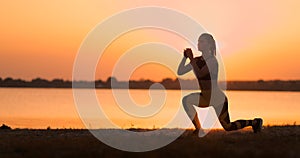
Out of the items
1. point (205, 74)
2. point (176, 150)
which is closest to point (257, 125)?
point (205, 74)

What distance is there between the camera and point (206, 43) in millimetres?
13867

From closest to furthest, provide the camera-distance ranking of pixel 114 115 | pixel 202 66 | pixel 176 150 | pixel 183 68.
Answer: pixel 176 150 → pixel 202 66 → pixel 183 68 → pixel 114 115

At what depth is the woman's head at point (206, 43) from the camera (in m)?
13.9

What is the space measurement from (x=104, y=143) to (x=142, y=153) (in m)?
2.12

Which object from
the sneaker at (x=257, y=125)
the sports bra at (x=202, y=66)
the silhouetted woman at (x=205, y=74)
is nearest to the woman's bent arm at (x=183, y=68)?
the silhouetted woman at (x=205, y=74)

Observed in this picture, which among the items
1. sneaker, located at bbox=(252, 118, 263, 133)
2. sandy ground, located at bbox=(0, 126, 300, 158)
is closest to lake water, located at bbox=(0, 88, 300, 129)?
sneaker, located at bbox=(252, 118, 263, 133)

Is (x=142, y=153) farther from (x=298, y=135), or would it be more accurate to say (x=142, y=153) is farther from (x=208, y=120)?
(x=208, y=120)

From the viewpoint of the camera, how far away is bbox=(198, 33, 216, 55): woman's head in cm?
1388

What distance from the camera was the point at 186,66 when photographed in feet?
45.9

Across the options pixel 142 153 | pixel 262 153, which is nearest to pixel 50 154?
pixel 142 153

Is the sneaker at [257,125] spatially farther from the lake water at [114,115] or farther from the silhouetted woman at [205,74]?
the lake water at [114,115]

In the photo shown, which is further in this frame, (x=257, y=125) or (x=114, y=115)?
(x=114, y=115)

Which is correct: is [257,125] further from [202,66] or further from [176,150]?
[176,150]

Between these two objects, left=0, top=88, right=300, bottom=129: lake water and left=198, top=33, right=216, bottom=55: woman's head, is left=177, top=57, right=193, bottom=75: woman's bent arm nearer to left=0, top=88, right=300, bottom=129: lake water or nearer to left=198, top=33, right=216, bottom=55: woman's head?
left=198, top=33, right=216, bottom=55: woman's head
